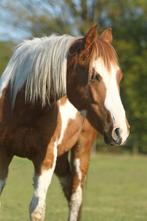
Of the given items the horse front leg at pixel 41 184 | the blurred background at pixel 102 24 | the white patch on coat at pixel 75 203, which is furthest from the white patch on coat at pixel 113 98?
the blurred background at pixel 102 24

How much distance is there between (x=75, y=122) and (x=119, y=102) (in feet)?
5.42

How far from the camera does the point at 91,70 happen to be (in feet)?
18.2

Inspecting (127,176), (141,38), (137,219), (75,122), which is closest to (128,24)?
(141,38)

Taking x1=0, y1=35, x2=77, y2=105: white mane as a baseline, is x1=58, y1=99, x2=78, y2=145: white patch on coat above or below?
below

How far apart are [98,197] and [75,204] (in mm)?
6027

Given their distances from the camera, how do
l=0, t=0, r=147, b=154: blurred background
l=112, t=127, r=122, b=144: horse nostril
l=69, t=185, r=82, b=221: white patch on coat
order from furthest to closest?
l=0, t=0, r=147, b=154: blurred background
l=69, t=185, r=82, b=221: white patch on coat
l=112, t=127, r=122, b=144: horse nostril

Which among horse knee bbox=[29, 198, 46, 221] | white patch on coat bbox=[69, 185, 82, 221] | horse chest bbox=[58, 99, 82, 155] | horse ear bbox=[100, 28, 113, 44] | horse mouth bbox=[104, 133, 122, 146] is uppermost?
horse ear bbox=[100, 28, 113, 44]

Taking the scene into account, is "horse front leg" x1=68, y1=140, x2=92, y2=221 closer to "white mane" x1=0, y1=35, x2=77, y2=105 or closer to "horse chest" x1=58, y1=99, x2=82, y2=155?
"horse chest" x1=58, y1=99, x2=82, y2=155

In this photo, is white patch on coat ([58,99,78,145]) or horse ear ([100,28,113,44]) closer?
horse ear ([100,28,113,44])

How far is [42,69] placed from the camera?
19.0ft

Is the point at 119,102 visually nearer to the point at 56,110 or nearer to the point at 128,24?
the point at 56,110

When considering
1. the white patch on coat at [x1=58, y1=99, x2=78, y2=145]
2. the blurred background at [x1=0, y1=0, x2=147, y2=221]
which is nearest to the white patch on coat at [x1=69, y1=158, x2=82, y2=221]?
the white patch on coat at [x1=58, y1=99, x2=78, y2=145]

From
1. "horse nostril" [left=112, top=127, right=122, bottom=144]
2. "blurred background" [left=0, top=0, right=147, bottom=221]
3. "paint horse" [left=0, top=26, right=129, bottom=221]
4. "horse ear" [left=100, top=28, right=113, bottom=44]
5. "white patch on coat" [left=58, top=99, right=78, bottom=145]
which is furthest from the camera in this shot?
"blurred background" [left=0, top=0, right=147, bottom=221]

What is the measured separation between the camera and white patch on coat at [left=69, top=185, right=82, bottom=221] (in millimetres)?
7629
